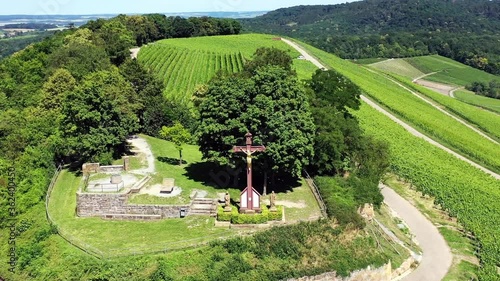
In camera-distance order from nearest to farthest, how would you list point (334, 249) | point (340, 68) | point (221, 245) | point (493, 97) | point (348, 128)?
point (221, 245)
point (334, 249)
point (348, 128)
point (340, 68)
point (493, 97)

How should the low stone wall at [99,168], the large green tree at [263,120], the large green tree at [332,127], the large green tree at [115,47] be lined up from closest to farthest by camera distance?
the large green tree at [263,120] → the large green tree at [332,127] → the low stone wall at [99,168] → the large green tree at [115,47]

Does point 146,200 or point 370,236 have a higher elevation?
point 146,200

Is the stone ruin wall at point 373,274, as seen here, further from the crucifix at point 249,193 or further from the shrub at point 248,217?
the crucifix at point 249,193

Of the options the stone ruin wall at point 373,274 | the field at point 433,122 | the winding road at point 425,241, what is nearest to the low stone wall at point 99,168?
the stone ruin wall at point 373,274

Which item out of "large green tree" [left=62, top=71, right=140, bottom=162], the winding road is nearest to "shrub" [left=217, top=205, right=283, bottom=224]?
the winding road

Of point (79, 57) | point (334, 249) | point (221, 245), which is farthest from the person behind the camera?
point (79, 57)

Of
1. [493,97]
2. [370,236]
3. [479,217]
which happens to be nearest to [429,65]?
[493,97]

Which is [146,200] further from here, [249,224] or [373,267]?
[373,267]
